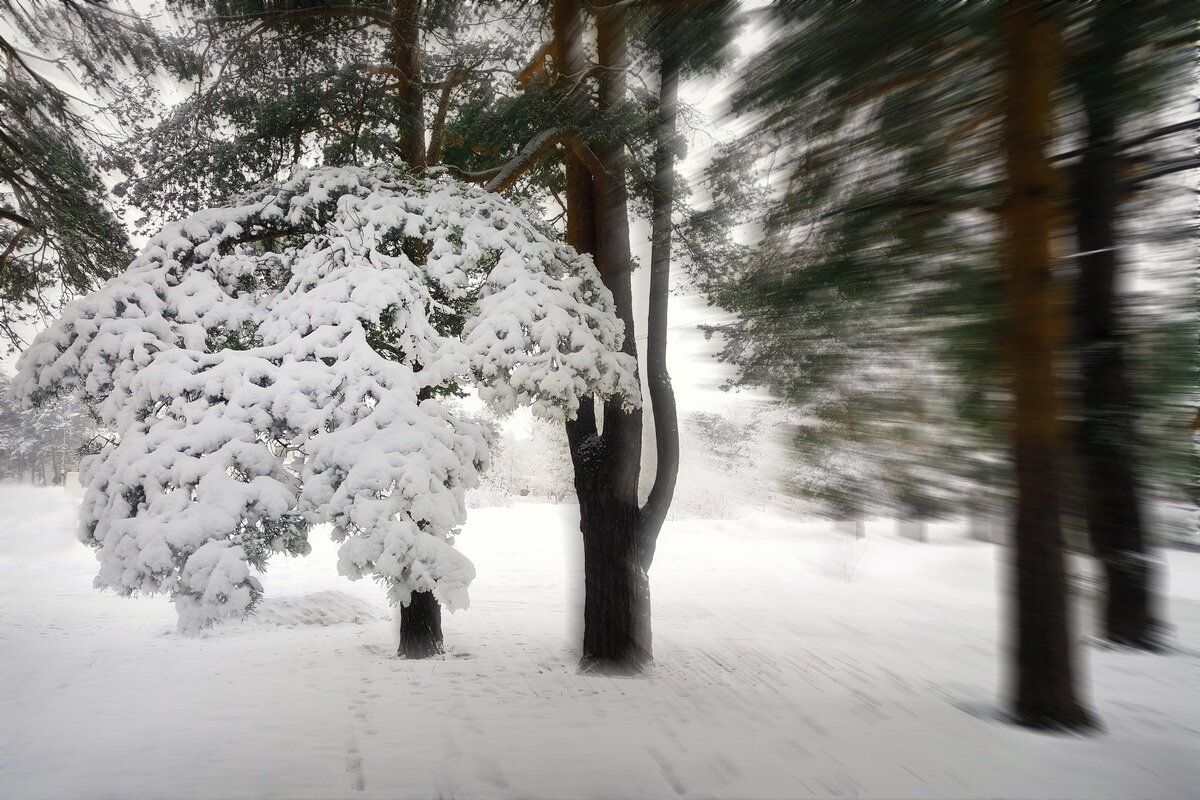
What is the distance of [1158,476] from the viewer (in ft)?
11.0

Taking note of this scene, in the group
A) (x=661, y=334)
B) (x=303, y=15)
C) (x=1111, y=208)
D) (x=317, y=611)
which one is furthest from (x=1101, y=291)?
(x=317, y=611)

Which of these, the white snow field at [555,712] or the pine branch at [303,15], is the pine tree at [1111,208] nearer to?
the white snow field at [555,712]

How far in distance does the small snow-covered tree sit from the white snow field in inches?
32.1

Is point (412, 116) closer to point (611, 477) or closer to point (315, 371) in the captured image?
point (315, 371)

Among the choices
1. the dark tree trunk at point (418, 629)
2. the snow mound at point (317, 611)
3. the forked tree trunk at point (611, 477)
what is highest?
the forked tree trunk at point (611, 477)

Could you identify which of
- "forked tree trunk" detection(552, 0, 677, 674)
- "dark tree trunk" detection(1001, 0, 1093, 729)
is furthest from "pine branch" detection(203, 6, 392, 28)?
"dark tree trunk" detection(1001, 0, 1093, 729)

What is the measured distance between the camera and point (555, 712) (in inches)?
160

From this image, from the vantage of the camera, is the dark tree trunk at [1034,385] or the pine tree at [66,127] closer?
the dark tree trunk at [1034,385]

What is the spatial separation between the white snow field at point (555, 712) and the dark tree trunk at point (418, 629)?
248mm

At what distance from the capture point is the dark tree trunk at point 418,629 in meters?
6.09

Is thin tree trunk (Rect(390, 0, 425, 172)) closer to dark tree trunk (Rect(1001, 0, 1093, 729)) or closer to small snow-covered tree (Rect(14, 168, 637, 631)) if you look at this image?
small snow-covered tree (Rect(14, 168, 637, 631))

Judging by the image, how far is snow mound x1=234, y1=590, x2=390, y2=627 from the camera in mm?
9305

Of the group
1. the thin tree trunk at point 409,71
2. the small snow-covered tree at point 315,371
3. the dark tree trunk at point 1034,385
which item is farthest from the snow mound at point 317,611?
the dark tree trunk at point 1034,385

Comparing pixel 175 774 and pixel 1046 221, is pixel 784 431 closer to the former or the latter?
pixel 1046 221
